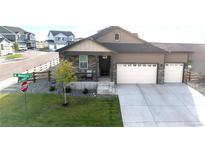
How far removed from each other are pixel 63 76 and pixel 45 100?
208 centimetres

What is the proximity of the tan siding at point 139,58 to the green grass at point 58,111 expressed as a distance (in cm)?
460

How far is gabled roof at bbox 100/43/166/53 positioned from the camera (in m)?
14.8

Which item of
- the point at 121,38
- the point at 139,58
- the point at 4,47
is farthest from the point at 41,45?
the point at 139,58

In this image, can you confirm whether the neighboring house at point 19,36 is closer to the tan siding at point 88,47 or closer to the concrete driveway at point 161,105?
the tan siding at point 88,47

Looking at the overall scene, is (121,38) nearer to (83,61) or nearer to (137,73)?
(137,73)

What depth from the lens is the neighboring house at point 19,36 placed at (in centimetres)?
4725

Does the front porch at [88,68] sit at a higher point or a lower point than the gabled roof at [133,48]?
lower

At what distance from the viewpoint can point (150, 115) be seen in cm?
908

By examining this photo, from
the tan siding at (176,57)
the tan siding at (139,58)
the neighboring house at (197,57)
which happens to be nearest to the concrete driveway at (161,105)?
the tan siding at (139,58)

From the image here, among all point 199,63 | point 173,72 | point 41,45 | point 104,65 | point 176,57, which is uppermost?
point 41,45

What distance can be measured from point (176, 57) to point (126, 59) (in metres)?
4.62

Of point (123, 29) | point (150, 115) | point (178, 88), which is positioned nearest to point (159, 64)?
point (178, 88)

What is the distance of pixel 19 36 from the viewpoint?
5181 centimetres
